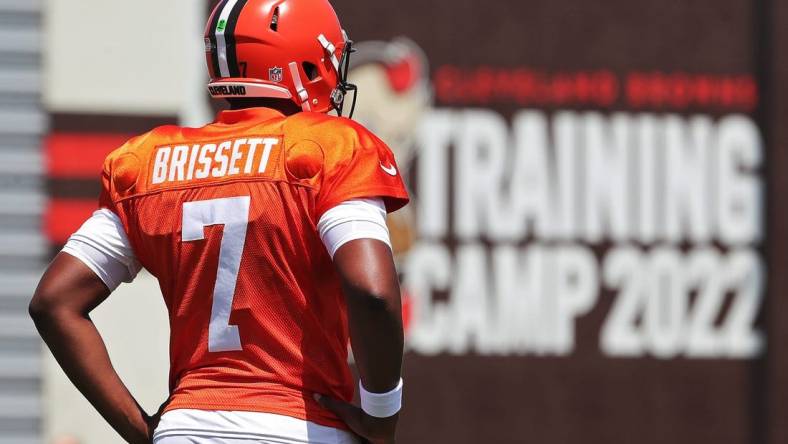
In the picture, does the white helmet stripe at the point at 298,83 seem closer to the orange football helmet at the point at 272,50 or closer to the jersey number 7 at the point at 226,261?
the orange football helmet at the point at 272,50

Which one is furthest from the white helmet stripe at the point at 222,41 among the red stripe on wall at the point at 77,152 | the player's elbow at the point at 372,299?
the red stripe on wall at the point at 77,152

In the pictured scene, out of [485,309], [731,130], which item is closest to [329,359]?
[485,309]

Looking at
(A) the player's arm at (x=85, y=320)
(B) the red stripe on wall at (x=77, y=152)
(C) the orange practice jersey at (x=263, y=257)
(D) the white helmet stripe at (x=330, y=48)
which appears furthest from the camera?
(B) the red stripe on wall at (x=77, y=152)

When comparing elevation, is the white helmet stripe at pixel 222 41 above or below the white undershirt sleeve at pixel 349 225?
above

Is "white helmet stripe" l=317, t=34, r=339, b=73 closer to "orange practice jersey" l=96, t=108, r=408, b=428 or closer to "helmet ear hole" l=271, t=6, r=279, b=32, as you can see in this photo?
"helmet ear hole" l=271, t=6, r=279, b=32

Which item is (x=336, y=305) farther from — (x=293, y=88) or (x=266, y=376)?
(x=293, y=88)

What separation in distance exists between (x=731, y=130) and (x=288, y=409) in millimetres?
5232

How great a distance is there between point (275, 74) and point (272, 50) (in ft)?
0.15

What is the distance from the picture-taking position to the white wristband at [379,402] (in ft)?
7.68

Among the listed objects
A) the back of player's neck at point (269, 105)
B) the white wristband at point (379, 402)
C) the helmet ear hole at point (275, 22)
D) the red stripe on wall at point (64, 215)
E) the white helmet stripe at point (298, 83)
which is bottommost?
the red stripe on wall at point (64, 215)

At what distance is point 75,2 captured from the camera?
6793mm

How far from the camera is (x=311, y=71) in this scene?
8.54ft

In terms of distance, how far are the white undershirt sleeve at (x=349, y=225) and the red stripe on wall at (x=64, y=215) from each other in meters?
4.63

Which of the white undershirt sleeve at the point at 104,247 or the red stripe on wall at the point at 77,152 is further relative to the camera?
the red stripe on wall at the point at 77,152
